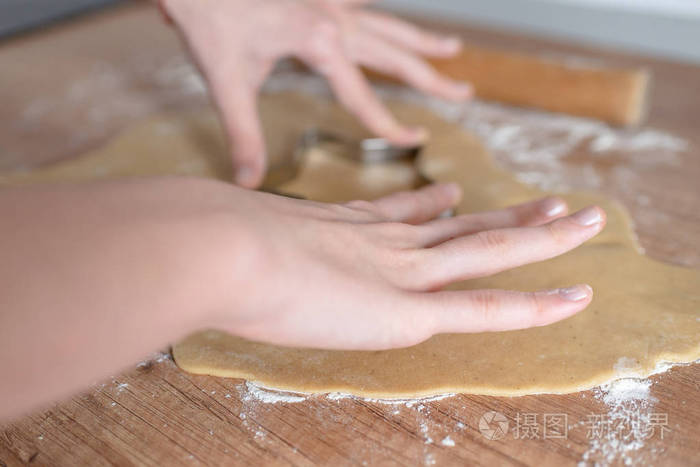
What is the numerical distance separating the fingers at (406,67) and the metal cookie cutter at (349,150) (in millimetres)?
236

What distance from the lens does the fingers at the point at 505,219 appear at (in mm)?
882

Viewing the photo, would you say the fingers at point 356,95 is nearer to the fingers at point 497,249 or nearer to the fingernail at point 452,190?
the fingernail at point 452,190

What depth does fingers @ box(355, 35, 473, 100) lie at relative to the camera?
4.96 ft

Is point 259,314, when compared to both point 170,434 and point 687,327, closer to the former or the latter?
point 170,434

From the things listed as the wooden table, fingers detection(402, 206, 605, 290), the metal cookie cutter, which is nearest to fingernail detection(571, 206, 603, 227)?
fingers detection(402, 206, 605, 290)

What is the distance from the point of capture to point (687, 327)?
86 centimetres

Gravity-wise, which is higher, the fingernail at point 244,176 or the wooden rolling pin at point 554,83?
the wooden rolling pin at point 554,83

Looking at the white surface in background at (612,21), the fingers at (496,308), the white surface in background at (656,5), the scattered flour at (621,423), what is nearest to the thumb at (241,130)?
the fingers at (496,308)

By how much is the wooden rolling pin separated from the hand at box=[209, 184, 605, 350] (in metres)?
0.65

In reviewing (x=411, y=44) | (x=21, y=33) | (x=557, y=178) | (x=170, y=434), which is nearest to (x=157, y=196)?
(x=170, y=434)

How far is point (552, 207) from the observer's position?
915mm

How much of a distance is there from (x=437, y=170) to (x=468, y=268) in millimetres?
532

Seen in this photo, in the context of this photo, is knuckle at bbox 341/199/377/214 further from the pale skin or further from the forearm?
the forearm

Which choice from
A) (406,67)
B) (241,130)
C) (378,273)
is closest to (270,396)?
(378,273)
